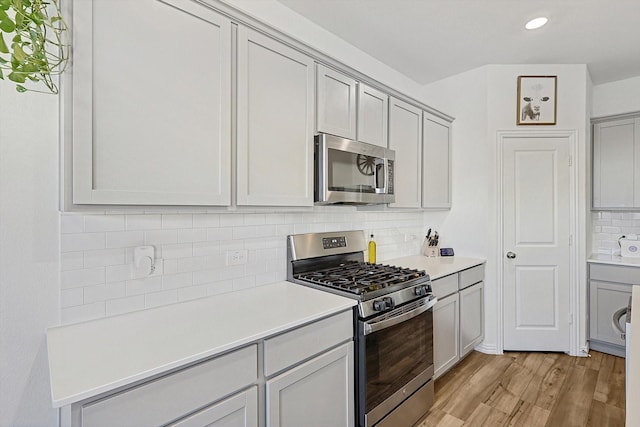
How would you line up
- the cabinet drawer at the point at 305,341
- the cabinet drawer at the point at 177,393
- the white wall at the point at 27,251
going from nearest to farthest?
the cabinet drawer at the point at 177,393, the white wall at the point at 27,251, the cabinet drawer at the point at 305,341

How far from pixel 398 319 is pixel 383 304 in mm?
Answer: 165

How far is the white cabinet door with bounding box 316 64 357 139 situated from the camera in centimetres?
197

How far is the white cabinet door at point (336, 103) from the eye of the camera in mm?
1974

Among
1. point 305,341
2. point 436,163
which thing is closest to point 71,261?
point 305,341

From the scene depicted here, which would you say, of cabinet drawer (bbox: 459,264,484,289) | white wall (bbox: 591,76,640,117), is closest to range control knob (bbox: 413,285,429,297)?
cabinet drawer (bbox: 459,264,484,289)

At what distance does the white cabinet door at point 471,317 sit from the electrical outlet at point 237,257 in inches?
73.8

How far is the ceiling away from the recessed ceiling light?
0.12ft

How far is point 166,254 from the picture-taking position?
1643 millimetres

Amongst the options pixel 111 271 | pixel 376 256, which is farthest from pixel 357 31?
pixel 111 271

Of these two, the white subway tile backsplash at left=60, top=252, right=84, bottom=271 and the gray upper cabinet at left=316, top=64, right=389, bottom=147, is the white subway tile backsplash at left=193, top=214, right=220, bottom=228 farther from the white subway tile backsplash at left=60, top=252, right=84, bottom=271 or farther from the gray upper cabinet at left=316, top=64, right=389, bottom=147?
the gray upper cabinet at left=316, top=64, right=389, bottom=147

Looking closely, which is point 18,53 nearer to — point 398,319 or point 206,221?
point 206,221

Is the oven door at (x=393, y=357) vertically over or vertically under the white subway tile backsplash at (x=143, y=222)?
under

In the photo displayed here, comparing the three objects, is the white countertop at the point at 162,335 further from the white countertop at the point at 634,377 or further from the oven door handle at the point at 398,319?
the white countertop at the point at 634,377

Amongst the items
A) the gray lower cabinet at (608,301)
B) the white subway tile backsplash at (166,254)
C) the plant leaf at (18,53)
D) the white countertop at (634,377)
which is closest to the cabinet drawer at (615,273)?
the gray lower cabinet at (608,301)
